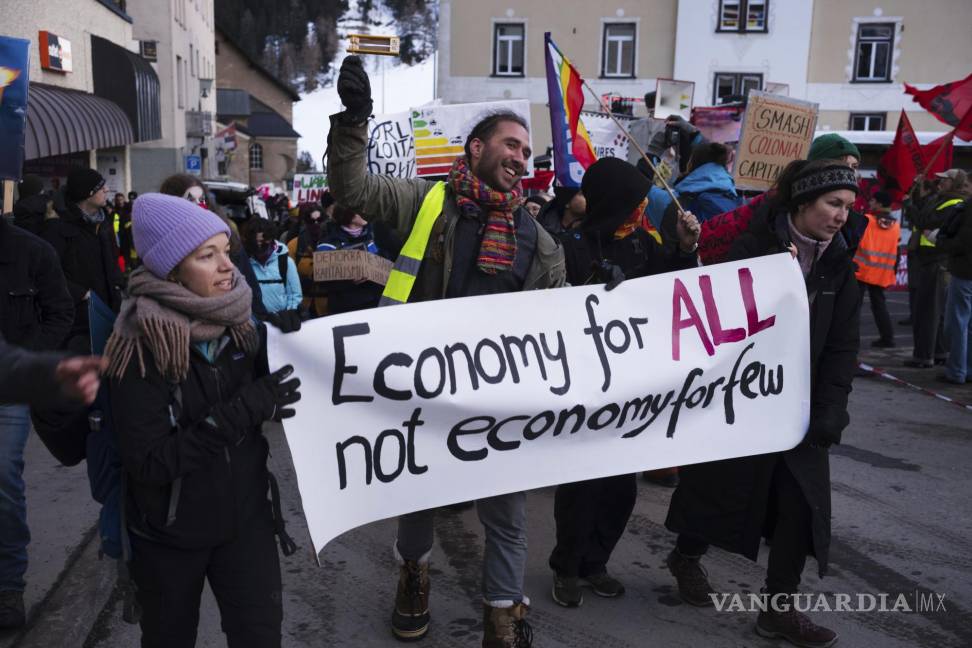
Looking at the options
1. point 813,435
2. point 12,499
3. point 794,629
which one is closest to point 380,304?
point 12,499

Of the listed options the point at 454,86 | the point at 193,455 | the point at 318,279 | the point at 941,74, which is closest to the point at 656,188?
the point at 318,279

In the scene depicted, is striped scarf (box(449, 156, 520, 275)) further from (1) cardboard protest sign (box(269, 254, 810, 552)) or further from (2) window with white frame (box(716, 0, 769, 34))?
(2) window with white frame (box(716, 0, 769, 34))

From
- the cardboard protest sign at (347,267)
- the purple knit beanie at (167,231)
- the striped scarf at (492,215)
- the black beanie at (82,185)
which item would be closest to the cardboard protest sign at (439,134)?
the black beanie at (82,185)

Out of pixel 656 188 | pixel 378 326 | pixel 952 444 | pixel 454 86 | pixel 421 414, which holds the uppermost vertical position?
pixel 454 86

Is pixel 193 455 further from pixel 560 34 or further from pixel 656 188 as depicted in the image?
pixel 560 34

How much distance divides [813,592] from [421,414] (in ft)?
7.03

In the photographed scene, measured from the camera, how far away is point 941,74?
3000 cm

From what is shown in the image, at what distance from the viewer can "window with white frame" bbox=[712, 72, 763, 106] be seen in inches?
1187

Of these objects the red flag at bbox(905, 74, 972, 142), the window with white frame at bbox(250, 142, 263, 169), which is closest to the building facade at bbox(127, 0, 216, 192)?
the red flag at bbox(905, 74, 972, 142)

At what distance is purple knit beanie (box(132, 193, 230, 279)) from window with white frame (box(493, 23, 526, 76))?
29.4 m

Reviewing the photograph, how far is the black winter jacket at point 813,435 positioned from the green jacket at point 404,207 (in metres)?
0.99

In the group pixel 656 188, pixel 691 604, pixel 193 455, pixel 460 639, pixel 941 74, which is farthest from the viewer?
pixel 941 74

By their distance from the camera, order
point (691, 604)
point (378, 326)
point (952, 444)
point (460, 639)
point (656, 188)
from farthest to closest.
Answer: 1. point (952, 444)
2. point (656, 188)
3. point (691, 604)
4. point (460, 639)
5. point (378, 326)

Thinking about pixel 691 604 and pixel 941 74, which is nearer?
pixel 691 604
